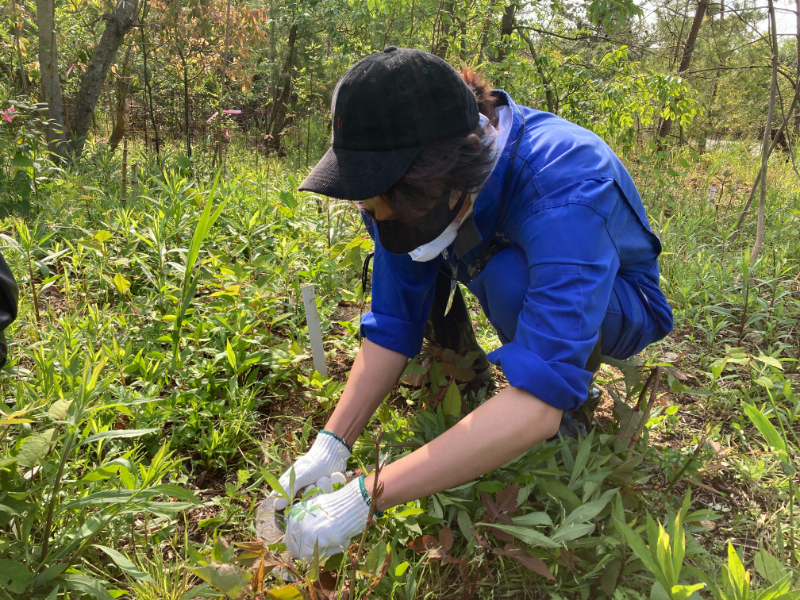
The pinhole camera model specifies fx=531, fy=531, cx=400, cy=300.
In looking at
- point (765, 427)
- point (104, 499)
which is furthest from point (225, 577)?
point (765, 427)

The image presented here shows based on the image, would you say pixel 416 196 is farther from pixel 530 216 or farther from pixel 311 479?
pixel 311 479

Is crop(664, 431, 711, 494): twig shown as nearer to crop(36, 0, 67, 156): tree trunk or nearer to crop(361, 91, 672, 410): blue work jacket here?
crop(361, 91, 672, 410): blue work jacket

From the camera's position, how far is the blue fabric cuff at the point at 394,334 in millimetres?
1487

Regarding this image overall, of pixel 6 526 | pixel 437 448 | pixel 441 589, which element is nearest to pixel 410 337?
pixel 437 448

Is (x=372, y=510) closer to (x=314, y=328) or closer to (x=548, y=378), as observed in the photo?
(x=548, y=378)

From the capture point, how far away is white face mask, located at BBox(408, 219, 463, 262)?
1314mm

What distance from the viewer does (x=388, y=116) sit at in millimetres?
1072

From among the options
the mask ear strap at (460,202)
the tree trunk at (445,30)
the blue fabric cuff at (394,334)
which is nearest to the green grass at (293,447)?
the blue fabric cuff at (394,334)

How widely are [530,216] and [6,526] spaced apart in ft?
4.36

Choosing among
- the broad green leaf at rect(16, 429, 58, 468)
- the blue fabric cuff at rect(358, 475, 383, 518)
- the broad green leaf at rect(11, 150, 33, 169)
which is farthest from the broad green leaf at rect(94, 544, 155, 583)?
the broad green leaf at rect(11, 150, 33, 169)

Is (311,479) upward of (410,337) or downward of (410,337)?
downward

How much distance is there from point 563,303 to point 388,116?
52 cm

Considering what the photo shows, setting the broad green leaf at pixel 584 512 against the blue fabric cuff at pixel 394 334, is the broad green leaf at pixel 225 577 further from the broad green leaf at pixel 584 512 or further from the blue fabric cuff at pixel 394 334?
the blue fabric cuff at pixel 394 334

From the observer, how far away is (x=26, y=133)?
2.74 m
